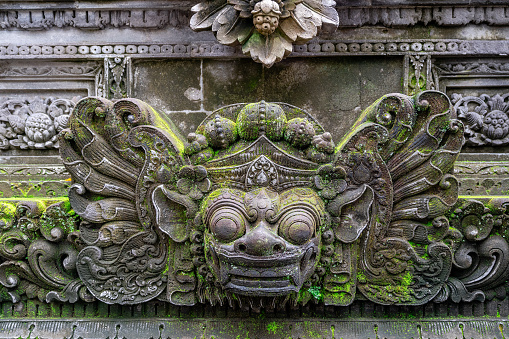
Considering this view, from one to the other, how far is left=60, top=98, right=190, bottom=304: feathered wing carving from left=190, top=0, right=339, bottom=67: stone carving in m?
0.86

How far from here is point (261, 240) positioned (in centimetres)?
311

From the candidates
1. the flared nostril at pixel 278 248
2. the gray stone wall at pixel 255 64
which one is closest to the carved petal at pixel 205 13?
the gray stone wall at pixel 255 64

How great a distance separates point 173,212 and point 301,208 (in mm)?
946

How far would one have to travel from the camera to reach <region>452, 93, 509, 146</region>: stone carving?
4.18 m

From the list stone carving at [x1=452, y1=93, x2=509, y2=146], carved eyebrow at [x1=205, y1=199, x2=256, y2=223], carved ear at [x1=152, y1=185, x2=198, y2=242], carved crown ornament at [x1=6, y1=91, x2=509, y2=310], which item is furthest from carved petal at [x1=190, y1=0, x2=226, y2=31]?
stone carving at [x1=452, y1=93, x2=509, y2=146]

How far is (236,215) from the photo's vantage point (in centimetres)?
322

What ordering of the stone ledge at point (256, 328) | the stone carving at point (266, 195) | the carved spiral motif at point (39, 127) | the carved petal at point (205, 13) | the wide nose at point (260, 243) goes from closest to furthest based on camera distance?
the wide nose at point (260, 243), the stone carving at point (266, 195), the stone ledge at point (256, 328), the carved petal at point (205, 13), the carved spiral motif at point (39, 127)

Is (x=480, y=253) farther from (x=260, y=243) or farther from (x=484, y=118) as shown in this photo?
(x=260, y=243)

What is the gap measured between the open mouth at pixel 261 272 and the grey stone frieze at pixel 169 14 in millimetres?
2128

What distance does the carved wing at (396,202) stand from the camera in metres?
3.50

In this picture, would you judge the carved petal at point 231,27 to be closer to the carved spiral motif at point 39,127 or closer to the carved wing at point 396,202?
the carved wing at point 396,202

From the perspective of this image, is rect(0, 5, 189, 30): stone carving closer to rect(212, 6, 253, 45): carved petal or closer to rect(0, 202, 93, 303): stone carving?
rect(212, 6, 253, 45): carved petal

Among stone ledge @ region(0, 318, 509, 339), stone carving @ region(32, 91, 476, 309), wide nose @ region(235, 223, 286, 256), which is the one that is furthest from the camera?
stone ledge @ region(0, 318, 509, 339)

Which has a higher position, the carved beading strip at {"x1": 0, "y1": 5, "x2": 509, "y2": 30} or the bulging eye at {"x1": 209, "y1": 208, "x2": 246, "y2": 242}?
the carved beading strip at {"x1": 0, "y1": 5, "x2": 509, "y2": 30}
